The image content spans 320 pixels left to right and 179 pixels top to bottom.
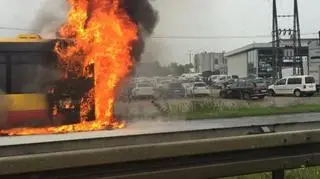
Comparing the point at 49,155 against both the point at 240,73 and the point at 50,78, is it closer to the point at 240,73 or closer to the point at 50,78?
the point at 50,78

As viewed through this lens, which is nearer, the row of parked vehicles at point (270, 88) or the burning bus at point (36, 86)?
the burning bus at point (36, 86)

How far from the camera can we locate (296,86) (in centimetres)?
4838

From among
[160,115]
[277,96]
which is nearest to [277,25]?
[277,96]

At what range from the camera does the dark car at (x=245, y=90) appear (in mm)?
44844

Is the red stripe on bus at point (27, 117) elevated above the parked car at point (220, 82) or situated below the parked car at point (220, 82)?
below

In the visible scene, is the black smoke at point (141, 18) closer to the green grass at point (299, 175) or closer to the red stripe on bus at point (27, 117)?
the red stripe on bus at point (27, 117)

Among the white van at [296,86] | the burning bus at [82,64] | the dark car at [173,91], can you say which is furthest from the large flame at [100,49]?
the white van at [296,86]

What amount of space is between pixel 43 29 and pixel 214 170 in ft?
47.5

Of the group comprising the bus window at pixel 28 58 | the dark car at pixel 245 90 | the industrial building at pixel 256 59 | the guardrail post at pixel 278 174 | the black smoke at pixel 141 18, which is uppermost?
the industrial building at pixel 256 59

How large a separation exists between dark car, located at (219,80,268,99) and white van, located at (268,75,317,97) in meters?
3.95

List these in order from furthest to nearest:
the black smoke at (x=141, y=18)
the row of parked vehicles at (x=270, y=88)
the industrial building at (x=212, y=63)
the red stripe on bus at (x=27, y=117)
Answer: the industrial building at (x=212, y=63) → the row of parked vehicles at (x=270, y=88) → the black smoke at (x=141, y=18) → the red stripe on bus at (x=27, y=117)

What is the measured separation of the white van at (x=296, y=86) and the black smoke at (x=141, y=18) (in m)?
31.8

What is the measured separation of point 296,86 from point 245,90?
18.5 ft

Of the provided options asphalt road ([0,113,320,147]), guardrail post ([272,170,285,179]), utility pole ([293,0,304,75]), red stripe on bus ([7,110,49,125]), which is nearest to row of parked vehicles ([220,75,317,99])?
utility pole ([293,0,304,75])
